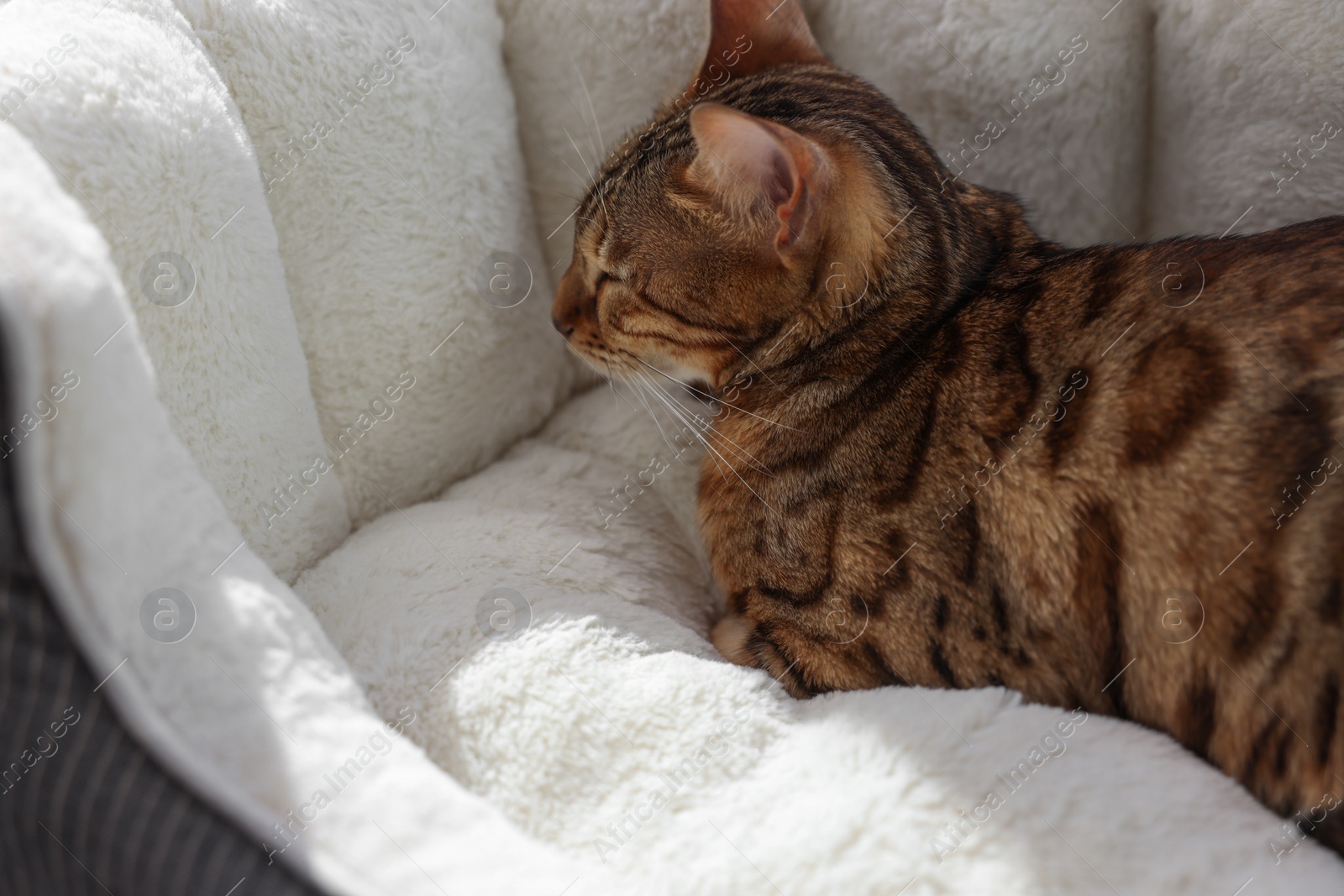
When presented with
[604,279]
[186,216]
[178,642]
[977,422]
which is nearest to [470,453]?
[604,279]

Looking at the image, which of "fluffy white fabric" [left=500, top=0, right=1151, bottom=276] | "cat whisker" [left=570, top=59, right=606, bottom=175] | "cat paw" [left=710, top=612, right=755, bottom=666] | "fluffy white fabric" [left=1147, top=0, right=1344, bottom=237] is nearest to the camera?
"cat paw" [left=710, top=612, right=755, bottom=666]

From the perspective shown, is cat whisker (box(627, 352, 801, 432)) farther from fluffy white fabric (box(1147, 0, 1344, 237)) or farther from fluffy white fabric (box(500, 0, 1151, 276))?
fluffy white fabric (box(1147, 0, 1344, 237))

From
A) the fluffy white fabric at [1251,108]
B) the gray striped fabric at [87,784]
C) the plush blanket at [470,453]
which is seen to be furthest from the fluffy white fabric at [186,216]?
the fluffy white fabric at [1251,108]

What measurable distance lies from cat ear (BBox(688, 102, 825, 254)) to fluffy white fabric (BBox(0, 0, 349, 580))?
0.58 meters

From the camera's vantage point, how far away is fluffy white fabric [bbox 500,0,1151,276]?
144cm

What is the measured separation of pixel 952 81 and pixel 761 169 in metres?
0.59

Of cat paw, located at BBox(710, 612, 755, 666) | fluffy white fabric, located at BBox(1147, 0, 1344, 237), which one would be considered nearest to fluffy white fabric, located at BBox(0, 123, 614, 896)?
cat paw, located at BBox(710, 612, 755, 666)

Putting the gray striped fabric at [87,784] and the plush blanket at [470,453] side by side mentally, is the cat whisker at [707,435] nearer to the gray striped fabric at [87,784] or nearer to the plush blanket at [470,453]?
the plush blanket at [470,453]

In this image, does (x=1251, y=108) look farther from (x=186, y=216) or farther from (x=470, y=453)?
(x=186, y=216)

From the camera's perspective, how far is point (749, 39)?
1392 mm

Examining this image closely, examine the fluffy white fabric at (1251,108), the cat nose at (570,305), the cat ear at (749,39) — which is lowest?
the cat nose at (570,305)

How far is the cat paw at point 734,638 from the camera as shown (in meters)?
1.21

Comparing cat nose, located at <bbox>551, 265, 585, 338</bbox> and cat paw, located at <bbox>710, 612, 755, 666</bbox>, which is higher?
cat nose, located at <bbox>551, 265, 585, 338</bbox>

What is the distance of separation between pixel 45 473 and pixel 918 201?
0.97 m
